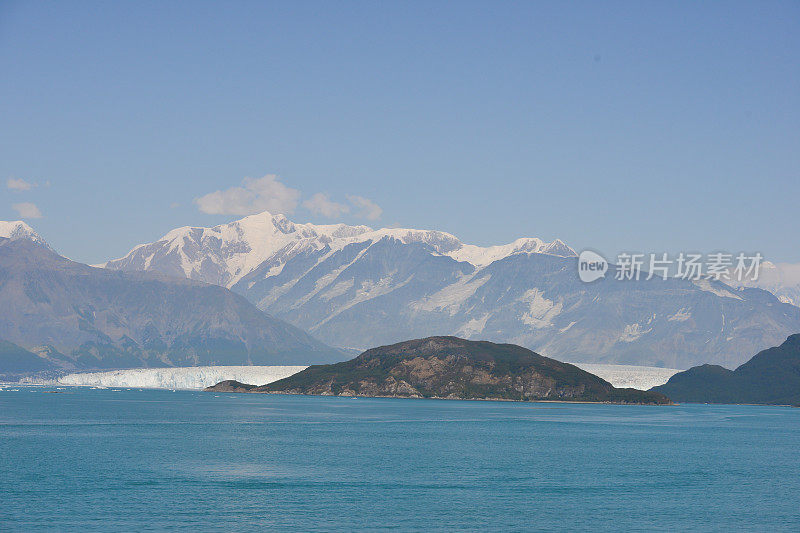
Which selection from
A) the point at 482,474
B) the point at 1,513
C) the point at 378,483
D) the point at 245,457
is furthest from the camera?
the point at 245,457

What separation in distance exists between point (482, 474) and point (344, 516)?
4416 centimetres

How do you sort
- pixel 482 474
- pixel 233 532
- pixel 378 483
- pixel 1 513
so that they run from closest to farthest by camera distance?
pixel 233 532, pixel 1 513, pixel 378 483, pixel 482 474

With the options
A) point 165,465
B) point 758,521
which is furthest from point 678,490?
point 165,465

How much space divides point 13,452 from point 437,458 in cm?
7401

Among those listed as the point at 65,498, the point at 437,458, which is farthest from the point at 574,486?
the point at 65,498


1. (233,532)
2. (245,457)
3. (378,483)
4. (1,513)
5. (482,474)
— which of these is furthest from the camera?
(245,457)

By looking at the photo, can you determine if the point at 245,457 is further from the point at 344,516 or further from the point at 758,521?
the point at 758,521

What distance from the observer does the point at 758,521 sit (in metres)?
108

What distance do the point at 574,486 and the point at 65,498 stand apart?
68.0 metres

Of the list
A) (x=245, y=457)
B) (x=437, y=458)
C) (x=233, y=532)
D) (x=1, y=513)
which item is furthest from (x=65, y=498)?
(x=437, y=458)

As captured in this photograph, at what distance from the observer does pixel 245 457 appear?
16338cm

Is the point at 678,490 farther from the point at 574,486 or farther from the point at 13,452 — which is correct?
the point at 13,452

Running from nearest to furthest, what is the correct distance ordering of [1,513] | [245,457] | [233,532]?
[233,532] < [1,513] < [245,457]

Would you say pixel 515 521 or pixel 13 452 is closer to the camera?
pixel 515 521
